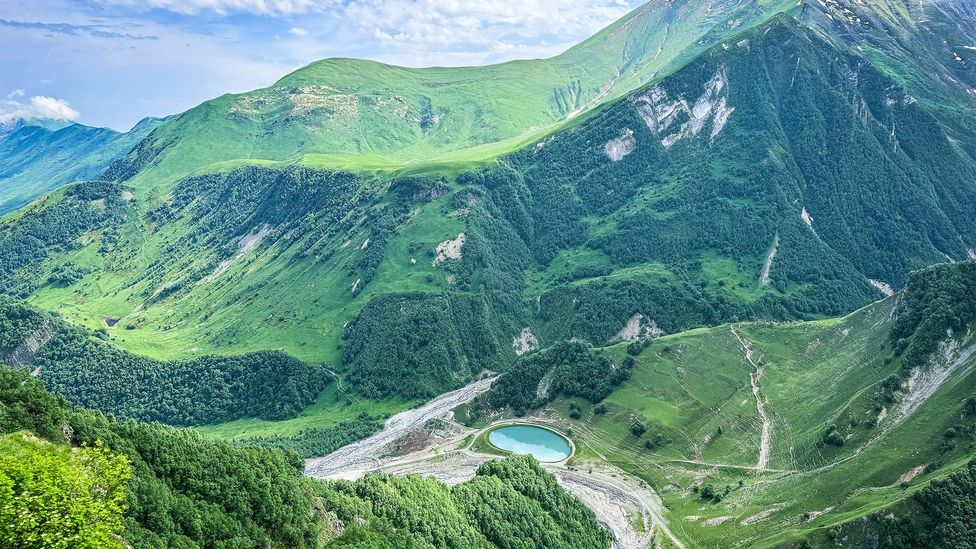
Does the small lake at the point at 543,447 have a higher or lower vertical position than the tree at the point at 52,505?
lower

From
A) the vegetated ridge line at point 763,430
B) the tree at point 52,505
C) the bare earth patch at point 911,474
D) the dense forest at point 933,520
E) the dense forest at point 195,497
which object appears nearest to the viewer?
the tree at point 52,505

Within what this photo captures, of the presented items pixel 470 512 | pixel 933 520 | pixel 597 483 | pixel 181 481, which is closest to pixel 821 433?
pixel 933 520

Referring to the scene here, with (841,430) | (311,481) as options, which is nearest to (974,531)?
(841,430)

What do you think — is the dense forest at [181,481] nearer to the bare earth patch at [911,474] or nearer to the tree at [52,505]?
the tree at [52,505]

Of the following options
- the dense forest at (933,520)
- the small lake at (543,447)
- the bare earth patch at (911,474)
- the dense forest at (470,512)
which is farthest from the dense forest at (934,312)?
the dense forest at (470,512)

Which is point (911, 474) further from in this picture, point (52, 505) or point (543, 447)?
point (52, 505)

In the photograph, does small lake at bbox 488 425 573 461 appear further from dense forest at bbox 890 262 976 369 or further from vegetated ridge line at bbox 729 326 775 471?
dense forest at bbox 890 262 976 369

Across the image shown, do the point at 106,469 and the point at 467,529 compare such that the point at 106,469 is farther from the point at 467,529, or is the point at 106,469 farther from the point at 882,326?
the point at 882,326
